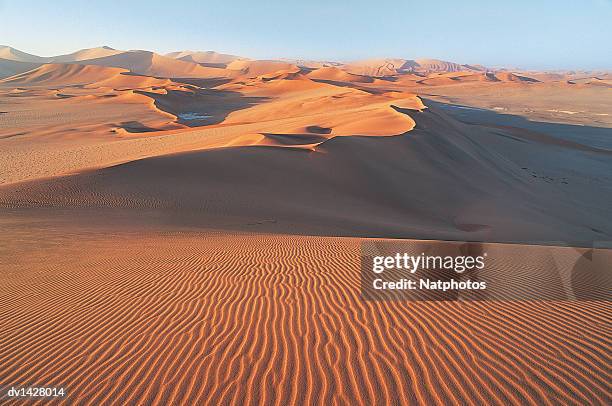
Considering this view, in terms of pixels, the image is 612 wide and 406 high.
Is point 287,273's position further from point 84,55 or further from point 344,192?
point 84,55

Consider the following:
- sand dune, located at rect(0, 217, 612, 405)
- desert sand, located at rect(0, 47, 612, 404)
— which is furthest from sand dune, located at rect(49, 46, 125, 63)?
sand dune, located at rect(0, 217, 612, 405)

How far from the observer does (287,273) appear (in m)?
6.70

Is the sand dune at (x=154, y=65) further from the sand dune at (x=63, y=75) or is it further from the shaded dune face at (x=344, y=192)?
the shaded dune face at (x=344, y=192)

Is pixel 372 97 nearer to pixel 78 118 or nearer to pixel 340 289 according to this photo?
pixel 78 118

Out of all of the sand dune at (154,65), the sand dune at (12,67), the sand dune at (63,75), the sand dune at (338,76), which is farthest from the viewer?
the sand dune at (154,65)

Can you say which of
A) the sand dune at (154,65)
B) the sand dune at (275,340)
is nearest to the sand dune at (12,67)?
the sand dune at (154,65)

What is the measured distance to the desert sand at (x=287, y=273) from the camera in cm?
363

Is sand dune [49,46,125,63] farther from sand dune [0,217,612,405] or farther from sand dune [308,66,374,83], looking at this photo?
sand dune [0,217,612,405]

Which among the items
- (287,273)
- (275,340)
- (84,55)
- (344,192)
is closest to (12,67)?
(84,55)

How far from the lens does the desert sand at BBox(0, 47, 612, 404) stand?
3.63m

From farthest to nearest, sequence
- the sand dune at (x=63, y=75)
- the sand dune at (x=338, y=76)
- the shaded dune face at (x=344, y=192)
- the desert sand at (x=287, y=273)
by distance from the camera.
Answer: the sand dune at (x=338, y=76) → the sand dune at (x=63, y=75) → the shaded dune face at (x=344, y=192) → the desert sand at (x=287, y=273)

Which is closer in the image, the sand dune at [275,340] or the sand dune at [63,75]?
the sand dune at [275,340]

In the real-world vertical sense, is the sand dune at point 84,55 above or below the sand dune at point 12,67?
above

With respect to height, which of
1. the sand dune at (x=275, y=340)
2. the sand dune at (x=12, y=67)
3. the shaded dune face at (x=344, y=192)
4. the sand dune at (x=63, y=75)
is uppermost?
the sand dune at (x=12, y=67)
